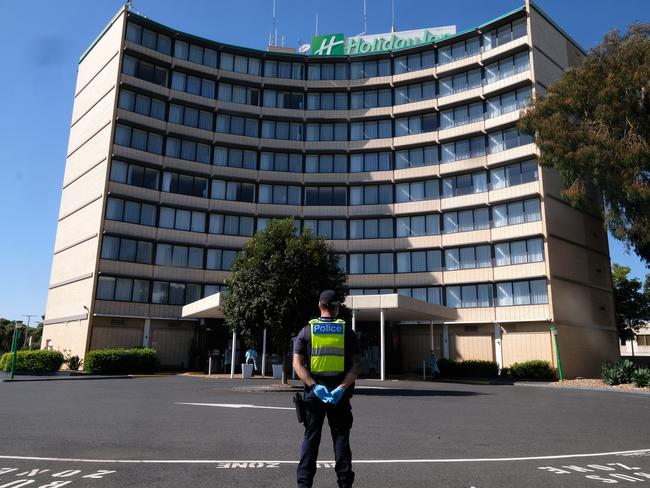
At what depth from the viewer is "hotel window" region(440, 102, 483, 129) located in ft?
143

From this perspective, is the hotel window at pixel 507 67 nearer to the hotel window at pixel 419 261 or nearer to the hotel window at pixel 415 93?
the hotel window at pixel 415 93

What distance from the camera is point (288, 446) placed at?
8.39 m

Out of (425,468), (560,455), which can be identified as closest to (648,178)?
(560,455)

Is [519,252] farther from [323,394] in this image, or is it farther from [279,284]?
[323,394]

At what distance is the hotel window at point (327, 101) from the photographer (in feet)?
159

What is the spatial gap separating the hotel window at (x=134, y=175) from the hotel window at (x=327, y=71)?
1713 cm

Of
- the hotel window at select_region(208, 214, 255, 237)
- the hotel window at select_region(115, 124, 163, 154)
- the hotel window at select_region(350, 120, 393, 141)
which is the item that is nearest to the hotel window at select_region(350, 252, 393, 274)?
the hotel window at select_region(208, 214, 255, 237)

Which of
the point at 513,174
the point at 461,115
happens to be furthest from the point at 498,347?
the point at 461,115

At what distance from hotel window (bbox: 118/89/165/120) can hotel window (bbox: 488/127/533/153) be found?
27.0 m

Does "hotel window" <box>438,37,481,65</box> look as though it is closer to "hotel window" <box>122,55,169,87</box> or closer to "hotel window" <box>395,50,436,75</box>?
"hotel window" <box>395,50,436,75</box>

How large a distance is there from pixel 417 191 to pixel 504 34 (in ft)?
46.9

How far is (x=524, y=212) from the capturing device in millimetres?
39469

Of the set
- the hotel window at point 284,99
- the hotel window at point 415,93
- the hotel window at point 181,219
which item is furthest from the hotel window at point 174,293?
the hotel window at point 415,93

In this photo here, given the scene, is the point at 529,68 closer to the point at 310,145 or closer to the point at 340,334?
the point at 310,145
